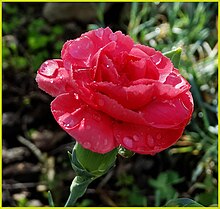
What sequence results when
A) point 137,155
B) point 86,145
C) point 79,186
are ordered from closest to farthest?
point 86,145
point 79,186
point 137,155

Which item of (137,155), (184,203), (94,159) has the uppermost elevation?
(94,159)

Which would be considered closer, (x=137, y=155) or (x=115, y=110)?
(x=115, y=110)

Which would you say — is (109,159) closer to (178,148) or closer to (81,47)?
(81,47)

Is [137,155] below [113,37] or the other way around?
below

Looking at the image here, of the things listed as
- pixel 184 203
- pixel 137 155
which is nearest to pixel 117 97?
pixel 184 203

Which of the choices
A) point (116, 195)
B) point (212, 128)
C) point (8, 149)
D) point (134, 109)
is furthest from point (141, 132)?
point (8, 149)

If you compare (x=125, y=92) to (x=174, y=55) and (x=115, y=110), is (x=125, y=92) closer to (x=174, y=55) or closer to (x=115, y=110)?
(x=115, y=110)
